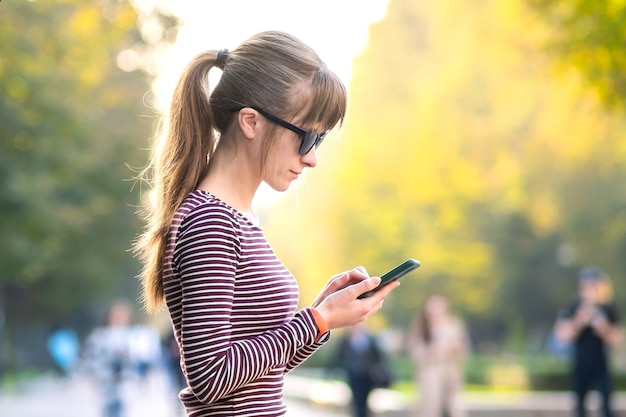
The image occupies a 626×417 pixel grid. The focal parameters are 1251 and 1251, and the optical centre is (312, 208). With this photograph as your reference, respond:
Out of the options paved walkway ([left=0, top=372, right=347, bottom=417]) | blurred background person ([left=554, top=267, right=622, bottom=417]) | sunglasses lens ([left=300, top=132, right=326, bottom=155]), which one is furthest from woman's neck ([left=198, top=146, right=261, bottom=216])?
paved walkway ([left=0, top=372, right=347, bottom=417])

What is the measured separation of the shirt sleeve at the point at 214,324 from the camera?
2629 mm

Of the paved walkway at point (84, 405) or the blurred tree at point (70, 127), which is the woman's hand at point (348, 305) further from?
the paved walkway at point (84, 405)

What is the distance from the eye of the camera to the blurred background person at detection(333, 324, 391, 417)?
52.8 feet

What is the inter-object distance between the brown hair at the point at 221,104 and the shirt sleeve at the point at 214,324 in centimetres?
24

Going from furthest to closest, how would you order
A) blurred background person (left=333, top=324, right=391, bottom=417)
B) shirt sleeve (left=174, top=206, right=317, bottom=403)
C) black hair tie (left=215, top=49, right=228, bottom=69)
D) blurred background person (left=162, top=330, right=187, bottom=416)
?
blurred background person (left=162, top=330, right=187, bottom=416), blurred background person (left=333, top=324, right=391, bottom=417), black hair tie (left=215, top=49, right=228, bottom=69), shirt sleeve (left=174, top=206, right=317, bottom=403)

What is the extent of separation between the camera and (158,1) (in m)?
34.6

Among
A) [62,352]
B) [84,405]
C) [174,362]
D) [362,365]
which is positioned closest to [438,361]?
[362,365]

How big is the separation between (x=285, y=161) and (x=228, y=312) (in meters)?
0.42

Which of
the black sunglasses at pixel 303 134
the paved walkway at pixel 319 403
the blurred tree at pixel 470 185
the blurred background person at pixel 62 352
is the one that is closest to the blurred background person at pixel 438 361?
the paved walkway at pixel 319 403

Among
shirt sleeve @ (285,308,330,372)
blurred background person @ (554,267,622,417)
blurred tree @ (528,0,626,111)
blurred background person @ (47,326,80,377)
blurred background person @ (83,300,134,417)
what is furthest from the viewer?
Result: blurred background person @ (47,326,80,377)

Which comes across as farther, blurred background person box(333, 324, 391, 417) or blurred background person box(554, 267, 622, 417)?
blurred background person box(333, 324, 391, 417)

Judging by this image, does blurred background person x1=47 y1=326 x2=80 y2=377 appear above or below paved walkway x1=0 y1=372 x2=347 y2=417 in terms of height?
above

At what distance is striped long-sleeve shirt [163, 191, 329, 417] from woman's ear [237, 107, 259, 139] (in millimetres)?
176

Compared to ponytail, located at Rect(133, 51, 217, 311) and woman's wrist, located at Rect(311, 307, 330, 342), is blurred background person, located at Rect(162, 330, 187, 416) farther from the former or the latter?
woman's wrist, located at Rect(311, 307, 330, 342)
